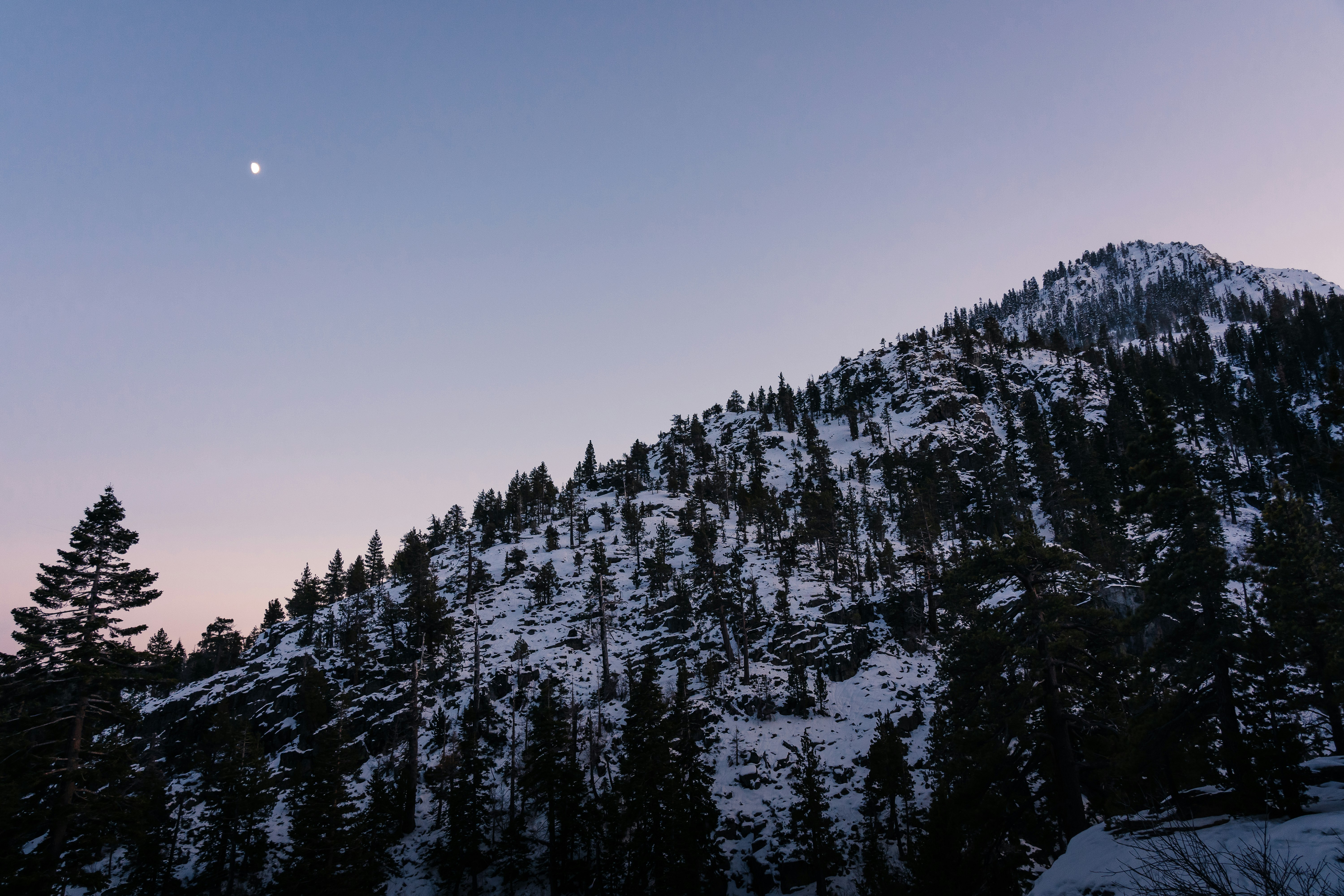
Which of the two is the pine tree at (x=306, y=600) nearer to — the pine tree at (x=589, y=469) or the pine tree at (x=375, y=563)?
the pine tree at (x=375, y=563)

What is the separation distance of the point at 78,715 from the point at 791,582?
61034 millimetres

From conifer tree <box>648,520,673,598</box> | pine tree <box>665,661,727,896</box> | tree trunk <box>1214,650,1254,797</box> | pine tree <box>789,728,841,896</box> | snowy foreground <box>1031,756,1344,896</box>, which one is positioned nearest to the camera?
snowy foreground <box>1031,756,1344,896</box>

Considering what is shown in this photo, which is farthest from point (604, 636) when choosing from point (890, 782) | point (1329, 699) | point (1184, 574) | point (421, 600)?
point (1329, 699)

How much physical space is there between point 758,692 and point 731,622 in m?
12.9

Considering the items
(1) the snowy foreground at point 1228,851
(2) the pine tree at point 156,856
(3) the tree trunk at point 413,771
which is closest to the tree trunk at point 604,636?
(3) the tree trunk at point 413,771

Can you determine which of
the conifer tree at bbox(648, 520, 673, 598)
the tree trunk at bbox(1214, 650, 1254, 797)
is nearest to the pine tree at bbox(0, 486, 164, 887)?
the tree trunk at bbox(1214, 650, 1254, 797)

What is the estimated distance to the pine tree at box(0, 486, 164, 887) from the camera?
20.2 meters

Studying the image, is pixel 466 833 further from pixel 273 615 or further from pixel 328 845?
pixel 273 615

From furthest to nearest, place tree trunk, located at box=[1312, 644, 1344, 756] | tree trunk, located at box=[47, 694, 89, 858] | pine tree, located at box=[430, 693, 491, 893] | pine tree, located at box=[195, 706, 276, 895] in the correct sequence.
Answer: pine tree, located at box=[195, 706, 276, 895] → pine tree, located at box=[430, 693, 491, 893] → tree trunk, located at box=[47, 694, 89, 858] → tree trunk, located at box=[1312, 644, 1344, 756]

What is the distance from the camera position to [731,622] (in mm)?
63188

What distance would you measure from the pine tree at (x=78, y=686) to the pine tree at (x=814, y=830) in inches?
1160

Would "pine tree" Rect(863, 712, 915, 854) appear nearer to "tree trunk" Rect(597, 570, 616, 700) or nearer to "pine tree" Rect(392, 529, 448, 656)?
"tree trunk" Rect(597, 570, 616, 700)

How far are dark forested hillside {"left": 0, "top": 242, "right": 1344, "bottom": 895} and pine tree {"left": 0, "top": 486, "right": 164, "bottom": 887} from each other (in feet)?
0.36

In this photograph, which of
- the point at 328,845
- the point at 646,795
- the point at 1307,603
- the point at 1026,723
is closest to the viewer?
the point at 1307,603
